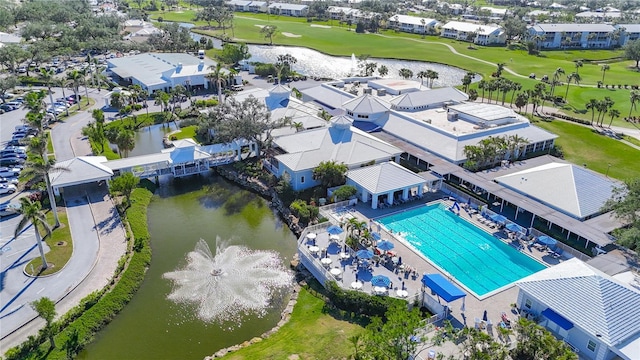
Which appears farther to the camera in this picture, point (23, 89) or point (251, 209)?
point (23, 89)

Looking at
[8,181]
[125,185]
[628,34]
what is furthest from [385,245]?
[628,34]

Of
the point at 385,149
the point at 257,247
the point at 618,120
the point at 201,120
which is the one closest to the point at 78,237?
the point at 257,247

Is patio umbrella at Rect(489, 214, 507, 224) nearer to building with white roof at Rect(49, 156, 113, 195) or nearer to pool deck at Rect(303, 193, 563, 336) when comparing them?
pool deck at Rect(303, 193, 563, 336)

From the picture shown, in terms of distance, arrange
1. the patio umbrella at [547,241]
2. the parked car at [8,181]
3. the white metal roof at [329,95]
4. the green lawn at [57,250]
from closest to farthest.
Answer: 1. the green lawn at [57,250]
2. the patio umbrella at [547,241]
3. the parked car at [8,181]
4. the white metal roof at [329,95]

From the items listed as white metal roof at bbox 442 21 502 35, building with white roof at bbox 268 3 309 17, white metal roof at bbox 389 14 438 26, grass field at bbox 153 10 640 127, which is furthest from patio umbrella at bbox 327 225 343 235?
building with white roof at bbox 268 3 309 17

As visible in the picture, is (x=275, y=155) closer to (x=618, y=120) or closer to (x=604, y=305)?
(x=604, y=305)

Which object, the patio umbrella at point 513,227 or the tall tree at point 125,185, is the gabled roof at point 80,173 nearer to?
the tall tree at point 125,185

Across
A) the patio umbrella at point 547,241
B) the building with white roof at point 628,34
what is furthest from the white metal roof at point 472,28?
the patio umbrella at point 547,241
